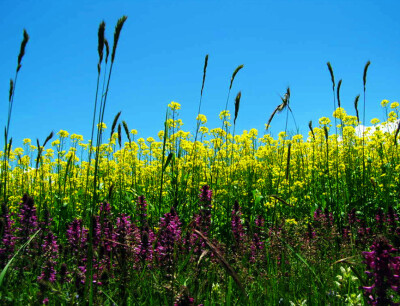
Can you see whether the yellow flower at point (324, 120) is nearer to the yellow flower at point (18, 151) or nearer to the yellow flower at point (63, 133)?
the yellow flower at point (63, 133)

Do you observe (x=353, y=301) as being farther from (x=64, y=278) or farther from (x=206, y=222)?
(x=64, y=278)

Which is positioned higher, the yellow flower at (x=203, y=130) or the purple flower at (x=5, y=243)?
the yellow flower at (x=203, y=130)

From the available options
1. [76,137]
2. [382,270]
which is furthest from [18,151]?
[382,270]

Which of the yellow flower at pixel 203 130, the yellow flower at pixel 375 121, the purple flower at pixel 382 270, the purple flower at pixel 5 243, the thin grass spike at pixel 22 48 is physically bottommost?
the purple flower at pixel 382 270

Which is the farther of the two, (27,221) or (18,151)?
(18,151)

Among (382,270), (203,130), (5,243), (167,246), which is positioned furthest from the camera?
(203,130)

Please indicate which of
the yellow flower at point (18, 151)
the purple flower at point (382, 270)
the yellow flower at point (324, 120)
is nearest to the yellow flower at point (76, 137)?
the yellow flower at point (18, 151)

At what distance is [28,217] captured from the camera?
306 cm

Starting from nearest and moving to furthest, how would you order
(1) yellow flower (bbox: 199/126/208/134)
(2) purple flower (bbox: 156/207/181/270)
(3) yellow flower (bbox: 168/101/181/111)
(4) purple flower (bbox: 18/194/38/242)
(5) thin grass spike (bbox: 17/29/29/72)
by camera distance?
(5) thin grass spike (bbox: 17/29/29/72) < (2) purple flower (bbox: 156/207/181/270) < (4) purple flower (bbox: 18/194/38/242) < (3) yellow flower (bbox: 168/101/181/111) < (1) yellow flower (bbox: 199/126/208/134)

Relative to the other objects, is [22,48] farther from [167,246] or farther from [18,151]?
[18,151]

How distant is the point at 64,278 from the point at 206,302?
4.34 feet

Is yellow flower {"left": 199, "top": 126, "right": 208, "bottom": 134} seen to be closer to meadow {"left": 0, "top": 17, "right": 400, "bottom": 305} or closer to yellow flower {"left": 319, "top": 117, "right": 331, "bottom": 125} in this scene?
meadow {"left": 0, "top": 17, "right": 400, "bottom": 305}

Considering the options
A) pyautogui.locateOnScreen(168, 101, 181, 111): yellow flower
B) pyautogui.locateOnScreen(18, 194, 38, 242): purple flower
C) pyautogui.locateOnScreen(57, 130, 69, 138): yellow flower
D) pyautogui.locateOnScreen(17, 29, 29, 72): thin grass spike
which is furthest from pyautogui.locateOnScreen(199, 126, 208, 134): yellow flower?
pyautogui.locateOnScreen(17, 29, 29, 72): thin grass spike

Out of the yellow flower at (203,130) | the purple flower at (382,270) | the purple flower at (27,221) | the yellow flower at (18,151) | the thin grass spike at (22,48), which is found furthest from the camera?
the yellow flower at (18,151)
